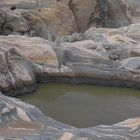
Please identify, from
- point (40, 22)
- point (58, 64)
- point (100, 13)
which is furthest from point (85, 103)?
point (100, 13)

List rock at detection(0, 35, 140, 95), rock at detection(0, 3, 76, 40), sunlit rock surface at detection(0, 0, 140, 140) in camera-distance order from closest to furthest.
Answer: sunlit rock surface at detection(0, 0, 140, 140) → rock at detection(0, 35, 140, 95) → rock at detection(0, 3, 76, 40)

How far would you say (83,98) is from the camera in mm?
6871

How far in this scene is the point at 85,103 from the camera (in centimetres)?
662

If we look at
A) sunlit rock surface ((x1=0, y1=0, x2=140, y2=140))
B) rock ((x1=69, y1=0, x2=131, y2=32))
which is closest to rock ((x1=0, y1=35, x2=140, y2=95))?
sunlit rock surface ((x1=0, y1=0, x2=140, y2=140))

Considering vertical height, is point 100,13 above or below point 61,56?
below

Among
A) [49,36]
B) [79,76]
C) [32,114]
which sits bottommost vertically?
[49,36]

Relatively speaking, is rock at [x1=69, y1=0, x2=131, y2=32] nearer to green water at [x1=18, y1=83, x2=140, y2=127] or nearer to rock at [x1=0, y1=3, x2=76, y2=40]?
rock at [x1=0, y1=3, x2=76, y2=40]

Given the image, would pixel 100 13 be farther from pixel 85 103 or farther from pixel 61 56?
pixel 85 103

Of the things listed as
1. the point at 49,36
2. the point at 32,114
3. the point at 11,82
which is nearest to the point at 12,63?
the point at 11,82

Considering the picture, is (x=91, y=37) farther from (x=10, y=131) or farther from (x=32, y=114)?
(x=10, y=131)

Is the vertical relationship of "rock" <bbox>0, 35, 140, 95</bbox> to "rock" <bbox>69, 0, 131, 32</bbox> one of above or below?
above

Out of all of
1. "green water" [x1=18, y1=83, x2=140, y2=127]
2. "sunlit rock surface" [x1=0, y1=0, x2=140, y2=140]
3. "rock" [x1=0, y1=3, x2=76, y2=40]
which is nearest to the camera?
"sunlit rock surface" [x1=0, y1=0, x2=140, y2=140]

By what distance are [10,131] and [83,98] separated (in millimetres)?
2767

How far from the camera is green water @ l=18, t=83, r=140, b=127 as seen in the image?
5973mm
